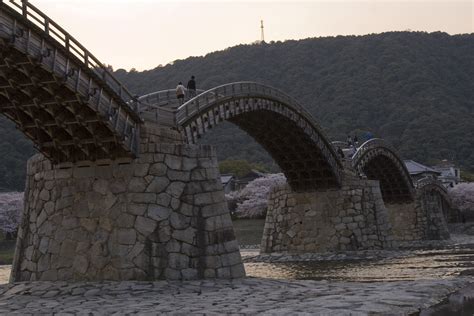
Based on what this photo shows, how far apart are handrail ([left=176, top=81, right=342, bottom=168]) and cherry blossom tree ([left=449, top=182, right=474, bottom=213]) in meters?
33.6

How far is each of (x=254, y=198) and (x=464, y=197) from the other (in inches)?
919

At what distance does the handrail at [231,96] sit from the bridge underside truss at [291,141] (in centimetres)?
23

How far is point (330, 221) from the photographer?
34844 mm

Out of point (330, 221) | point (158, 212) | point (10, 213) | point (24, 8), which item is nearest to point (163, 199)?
point (158, 212)

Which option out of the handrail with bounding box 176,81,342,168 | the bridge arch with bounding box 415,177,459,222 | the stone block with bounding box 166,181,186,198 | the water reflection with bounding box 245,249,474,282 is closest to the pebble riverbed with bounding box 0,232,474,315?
the stone block with bounding box 166,181,186,198

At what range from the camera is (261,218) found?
6456 cm

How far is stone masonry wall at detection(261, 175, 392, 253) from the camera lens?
112 ft

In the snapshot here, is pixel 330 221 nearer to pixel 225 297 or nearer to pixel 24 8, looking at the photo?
pixel 225 297

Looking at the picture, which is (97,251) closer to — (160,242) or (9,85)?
(160,242)

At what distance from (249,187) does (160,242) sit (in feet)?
166

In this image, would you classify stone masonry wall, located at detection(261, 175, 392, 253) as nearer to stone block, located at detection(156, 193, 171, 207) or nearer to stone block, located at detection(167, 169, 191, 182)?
stone block, located at detection(167, 169, 191, 182)

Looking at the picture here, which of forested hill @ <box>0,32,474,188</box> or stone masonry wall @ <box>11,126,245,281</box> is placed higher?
forested hill @ <box>0,32,474,188</box>

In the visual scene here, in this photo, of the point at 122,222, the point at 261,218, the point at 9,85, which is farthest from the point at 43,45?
the point at 261,218

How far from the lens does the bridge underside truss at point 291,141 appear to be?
96.7ft
